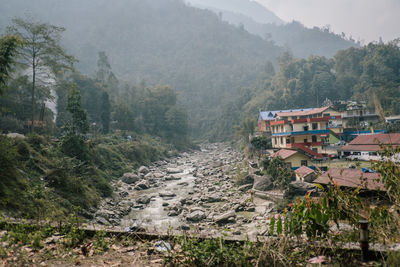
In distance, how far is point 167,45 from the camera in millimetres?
116375

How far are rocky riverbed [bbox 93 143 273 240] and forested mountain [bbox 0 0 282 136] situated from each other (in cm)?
4765

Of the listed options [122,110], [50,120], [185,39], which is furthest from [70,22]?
[50,120]

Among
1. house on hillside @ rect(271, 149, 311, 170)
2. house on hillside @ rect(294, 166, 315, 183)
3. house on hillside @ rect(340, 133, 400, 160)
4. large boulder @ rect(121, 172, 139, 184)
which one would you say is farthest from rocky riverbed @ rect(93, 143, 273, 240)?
Answer: house on hillside @ rect(340, 133, 400, 160)

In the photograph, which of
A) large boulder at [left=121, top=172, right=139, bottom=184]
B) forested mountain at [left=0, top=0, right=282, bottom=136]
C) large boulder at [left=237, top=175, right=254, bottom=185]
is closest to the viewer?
large boulder at [left=237, top=175, right=254, bottom=185]

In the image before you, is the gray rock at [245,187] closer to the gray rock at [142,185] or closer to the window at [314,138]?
the gray rock at [142,185]

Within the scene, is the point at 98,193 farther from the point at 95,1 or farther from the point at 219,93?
the point at 95,1

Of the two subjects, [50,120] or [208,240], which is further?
[50,120]

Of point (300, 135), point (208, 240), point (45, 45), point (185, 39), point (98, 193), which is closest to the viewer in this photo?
point (208, 240)

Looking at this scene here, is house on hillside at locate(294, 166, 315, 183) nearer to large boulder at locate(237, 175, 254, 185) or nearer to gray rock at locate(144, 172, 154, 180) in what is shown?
large boulder at locate(237, 175, 254, 185)

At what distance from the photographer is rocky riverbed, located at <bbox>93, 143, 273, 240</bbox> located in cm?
1080

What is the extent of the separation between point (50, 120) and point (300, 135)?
84.4 feet

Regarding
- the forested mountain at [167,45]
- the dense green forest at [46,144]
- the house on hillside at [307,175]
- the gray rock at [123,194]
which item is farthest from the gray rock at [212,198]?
the forested mountain at [167,45]

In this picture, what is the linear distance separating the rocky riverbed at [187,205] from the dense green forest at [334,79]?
3656 cm

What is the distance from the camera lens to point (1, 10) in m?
82.4
